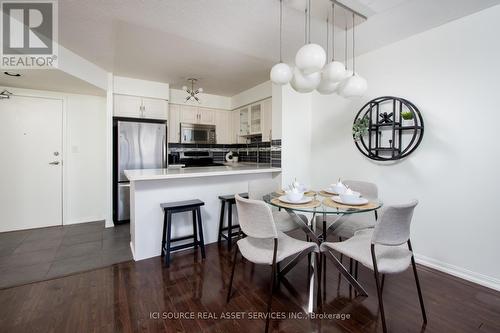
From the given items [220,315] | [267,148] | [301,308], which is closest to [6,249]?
[220,315]

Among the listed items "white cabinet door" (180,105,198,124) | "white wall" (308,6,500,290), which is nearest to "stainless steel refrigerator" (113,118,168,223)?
"white cabinet door" (180,105,198,124)

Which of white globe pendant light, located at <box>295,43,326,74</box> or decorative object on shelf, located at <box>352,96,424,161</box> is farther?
decorative object on shelf, located at <box>352,96,424,161</box>

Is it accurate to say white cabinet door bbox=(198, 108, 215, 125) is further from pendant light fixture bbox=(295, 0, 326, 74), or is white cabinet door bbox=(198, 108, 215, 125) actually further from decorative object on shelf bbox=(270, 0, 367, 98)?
pendant light fixture bbox=(295, 0, 326, 74)

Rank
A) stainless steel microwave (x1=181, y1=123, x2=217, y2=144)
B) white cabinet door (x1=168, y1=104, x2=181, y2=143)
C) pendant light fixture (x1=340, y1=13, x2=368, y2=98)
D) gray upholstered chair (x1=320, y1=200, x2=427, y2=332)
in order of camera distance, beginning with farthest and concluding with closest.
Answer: stainless steel microwave (x1=181, y1=123, x2=217, y2=144) < white cabinet door (x1=168, y1=104, x2=181, y2=143) < pendant light fixture (x1=340, y1=13, x2=368, y2=98) < gray upholstered chair (x1=320, y1=200, x2=427, y2=332)

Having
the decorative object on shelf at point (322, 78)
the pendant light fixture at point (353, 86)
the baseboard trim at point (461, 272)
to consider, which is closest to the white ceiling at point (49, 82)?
the decorative object on shelf at point (322, 78)

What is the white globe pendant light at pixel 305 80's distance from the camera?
173cm

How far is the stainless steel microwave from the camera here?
457cm

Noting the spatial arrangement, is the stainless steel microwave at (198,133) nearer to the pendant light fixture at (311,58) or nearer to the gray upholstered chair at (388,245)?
the pendant light fixture at (311,58)

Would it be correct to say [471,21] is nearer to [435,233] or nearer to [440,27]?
[440,27]

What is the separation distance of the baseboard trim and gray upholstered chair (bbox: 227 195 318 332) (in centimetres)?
157

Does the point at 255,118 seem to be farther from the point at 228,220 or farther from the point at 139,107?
the point at 228,220

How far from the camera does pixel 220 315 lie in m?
1.65

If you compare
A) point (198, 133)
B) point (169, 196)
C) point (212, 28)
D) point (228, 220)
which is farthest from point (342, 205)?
point (198, 133)

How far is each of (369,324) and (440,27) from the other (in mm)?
2772
